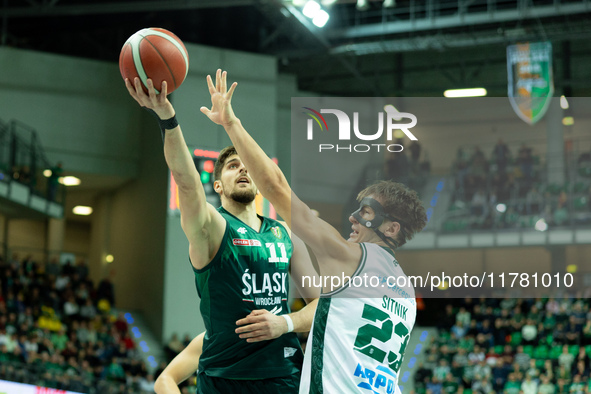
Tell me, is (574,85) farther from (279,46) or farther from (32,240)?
(32,240)

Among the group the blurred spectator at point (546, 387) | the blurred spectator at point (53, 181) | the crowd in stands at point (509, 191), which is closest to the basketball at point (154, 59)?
the crowd in stands at point (509, 191)

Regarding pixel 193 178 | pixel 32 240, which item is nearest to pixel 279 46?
pixel 32 240

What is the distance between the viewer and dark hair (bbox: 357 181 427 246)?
12.9 feet

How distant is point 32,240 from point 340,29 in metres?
13.8

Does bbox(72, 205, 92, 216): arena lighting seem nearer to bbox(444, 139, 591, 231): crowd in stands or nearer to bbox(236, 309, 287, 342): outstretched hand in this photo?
bbox(444, 139, 591, 231): crowd in stands

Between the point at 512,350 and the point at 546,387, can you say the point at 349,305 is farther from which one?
the point at 512,350

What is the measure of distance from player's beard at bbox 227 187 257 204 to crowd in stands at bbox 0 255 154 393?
8.76 meters

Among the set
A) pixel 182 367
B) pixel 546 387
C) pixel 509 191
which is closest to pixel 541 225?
pixel 509 191

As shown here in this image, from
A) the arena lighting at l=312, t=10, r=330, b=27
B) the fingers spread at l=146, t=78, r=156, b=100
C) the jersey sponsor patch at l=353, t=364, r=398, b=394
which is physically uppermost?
the arena lighting at l=312, t=10, r=330, b=27

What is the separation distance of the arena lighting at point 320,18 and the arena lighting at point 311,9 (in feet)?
0.35

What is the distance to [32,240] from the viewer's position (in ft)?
88.3

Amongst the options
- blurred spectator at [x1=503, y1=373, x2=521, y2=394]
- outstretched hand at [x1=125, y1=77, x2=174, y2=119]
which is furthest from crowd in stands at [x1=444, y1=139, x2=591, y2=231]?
blurred spectator at [x1=503, y1=373, x2=521, y2=394]

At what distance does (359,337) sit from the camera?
365 cm

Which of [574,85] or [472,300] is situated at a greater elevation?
[574,85]
